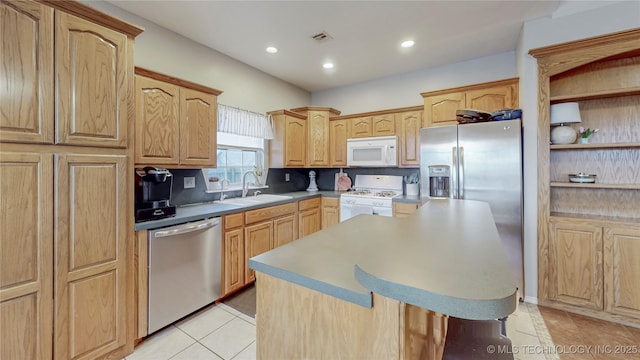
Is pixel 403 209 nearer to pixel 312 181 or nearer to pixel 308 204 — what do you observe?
pixel 308 204

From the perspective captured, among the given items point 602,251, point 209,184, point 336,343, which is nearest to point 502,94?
point 602,251

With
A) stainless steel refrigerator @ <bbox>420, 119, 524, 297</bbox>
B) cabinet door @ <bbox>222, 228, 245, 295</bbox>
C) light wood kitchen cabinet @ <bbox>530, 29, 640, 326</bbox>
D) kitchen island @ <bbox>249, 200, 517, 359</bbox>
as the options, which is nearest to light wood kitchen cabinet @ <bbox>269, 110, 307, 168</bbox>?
cabinet door @ <bbox>222, 228, 245, 295</bbox>

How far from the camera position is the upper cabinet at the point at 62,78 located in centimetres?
137

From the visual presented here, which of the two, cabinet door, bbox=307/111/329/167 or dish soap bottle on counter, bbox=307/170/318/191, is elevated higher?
cabinet door, bbox=307/111/329/167

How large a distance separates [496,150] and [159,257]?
3.16 metres

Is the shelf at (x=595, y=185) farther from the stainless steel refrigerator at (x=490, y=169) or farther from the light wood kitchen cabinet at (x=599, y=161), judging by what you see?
the stainless steel refrigerator at (x=490, y=169)

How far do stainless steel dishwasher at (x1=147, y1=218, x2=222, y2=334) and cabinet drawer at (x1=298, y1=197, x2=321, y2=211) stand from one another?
129 centimetres

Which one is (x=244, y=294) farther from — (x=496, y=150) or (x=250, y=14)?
(x=496, y=150)

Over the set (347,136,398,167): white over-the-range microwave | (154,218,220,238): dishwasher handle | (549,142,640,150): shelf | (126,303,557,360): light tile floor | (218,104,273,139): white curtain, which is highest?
(218,104,273,139): white curtain

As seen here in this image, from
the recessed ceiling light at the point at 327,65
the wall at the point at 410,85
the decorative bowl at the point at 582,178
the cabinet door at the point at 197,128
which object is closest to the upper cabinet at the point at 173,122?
the cabinet door at the point at 197,128

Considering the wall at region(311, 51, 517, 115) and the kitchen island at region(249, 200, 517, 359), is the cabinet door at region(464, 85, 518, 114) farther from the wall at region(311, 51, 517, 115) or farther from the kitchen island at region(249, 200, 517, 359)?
the kitchen island at region(249, 200, 517, 359)

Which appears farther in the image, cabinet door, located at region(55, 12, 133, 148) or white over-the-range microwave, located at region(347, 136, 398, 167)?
white over-the-range microwave, located at region(347, 136, 398, 167)

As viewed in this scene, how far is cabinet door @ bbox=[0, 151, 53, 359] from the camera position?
4.46ft

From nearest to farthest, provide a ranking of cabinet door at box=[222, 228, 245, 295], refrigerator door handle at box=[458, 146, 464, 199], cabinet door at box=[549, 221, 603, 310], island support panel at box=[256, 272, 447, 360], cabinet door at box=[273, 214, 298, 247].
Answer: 1. island support panel at box=[256, 272, 447, 360]
2. cabinet door at box=[549, 221, 603, 310]
3. cabinet door at box=[222, 228, 245, 295]
4. refrigerator door handle at box=[458, 146, 464, 199]
5. cabinet door at box=[273, 214, 298, 247]
